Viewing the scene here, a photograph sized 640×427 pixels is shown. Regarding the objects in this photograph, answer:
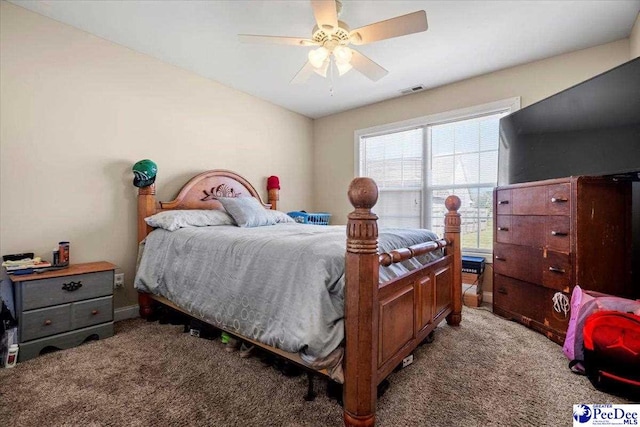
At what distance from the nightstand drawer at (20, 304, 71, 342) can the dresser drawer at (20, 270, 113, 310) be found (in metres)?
0.04

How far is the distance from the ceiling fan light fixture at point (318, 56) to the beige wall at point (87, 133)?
1.72 metres

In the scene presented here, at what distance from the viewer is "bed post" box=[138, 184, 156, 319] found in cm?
258

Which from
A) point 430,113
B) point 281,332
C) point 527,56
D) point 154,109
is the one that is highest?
→ point 527,56

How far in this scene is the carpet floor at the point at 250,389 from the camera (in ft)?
4.36

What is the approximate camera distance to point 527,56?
275 cm

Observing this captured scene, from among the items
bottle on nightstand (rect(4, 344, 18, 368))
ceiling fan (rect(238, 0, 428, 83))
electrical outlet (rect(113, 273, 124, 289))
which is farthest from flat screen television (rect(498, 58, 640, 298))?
bottle on nightstand (rect(4, 344, 18, 368))

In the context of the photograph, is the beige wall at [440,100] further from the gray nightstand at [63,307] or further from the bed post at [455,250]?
the gray nightstand at [63,307]

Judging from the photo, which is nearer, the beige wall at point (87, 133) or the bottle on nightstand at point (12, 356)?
the bottle on nightstand at point (12, 356)

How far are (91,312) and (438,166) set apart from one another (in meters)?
3.71

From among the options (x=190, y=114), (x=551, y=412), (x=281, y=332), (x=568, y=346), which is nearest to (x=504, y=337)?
(x=568, y=346)

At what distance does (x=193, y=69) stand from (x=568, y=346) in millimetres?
3981

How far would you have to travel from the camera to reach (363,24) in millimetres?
2293

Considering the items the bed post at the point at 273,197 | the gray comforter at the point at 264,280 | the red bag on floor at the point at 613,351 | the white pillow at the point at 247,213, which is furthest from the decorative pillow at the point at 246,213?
the red bag on floor at the point at 613,351

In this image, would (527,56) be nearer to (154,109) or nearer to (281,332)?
(281,332)
